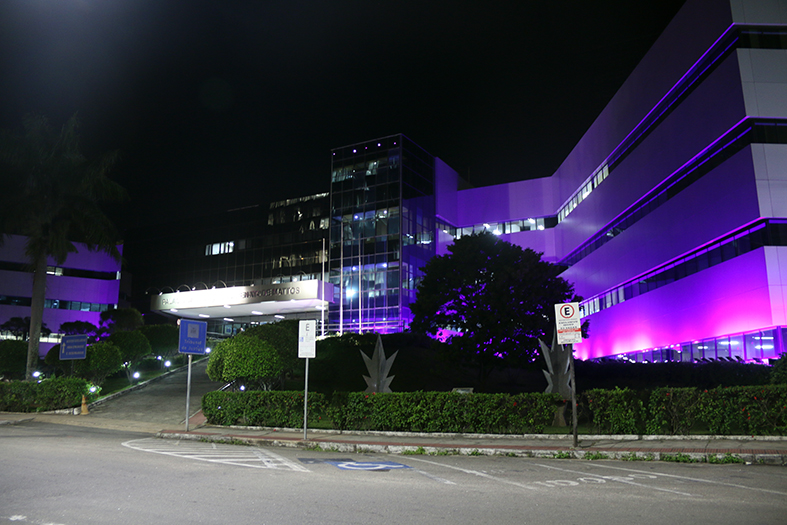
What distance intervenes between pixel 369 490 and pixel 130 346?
90.7ft

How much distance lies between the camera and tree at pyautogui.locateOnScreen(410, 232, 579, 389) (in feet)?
107

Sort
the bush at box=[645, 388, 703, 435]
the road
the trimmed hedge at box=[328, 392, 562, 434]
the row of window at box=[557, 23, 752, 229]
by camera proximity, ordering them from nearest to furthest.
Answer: the road < the bush at box=[645, 388, 703, 435] < the trimmed hedge at box=[328, 392, 562, 434] < the row of window at box=[557, 23, 752, 229]

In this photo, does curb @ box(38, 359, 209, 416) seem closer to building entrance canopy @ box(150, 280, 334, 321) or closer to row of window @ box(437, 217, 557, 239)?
building entrance canopy @ box(150, 280, 334, 321)

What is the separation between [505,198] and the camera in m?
59.4

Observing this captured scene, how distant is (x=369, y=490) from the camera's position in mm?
7738

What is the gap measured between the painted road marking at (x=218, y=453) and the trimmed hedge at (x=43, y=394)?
1008 centimetres

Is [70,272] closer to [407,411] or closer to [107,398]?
[107,398]

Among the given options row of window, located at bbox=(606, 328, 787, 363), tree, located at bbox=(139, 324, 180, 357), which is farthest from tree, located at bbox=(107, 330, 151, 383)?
row of window, located at bbox=(606, 328, 787, 363)

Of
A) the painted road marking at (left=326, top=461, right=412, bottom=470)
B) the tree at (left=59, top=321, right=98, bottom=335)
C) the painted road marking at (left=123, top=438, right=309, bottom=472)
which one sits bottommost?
the painted road marking at (left=326, top=461, right=412, bottom=470)

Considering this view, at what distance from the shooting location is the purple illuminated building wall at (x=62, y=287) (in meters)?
57.9

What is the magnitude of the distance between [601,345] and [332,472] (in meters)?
38.0

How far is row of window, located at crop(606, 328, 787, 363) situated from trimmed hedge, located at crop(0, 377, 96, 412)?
93.8 feet

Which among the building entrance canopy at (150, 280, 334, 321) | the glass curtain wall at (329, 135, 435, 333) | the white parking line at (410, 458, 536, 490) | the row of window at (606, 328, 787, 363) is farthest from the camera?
the building entrance canopy at (150, 280, 334, 321)

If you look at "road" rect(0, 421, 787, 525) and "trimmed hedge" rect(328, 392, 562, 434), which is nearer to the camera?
"road" rect(0, 421, 787, 525)
